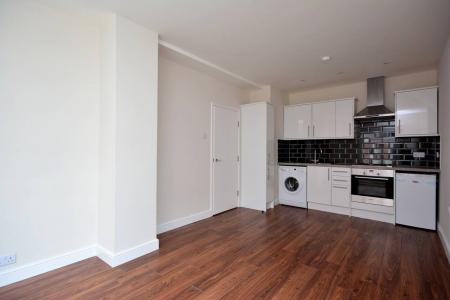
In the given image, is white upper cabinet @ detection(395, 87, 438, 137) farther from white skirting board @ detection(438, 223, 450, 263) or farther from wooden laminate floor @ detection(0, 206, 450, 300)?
wooden laminate floor @ detection(0, 206, 450, 300)

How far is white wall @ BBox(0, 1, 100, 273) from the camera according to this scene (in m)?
1.97

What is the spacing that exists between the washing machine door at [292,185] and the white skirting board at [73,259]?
2.96m

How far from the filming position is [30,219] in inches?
82.3

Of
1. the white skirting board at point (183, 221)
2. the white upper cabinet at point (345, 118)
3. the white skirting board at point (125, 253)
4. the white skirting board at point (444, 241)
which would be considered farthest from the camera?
the white upper cabinet at point (345, 118)

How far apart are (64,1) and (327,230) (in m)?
4.14

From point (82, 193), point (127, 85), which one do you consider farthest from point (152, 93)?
point (82, 193)

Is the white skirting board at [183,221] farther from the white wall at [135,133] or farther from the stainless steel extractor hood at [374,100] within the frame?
the stainless steel extractor hood at [374,100]

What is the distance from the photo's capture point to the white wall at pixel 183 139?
10.6 feet

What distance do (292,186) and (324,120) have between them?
1488 millimetres

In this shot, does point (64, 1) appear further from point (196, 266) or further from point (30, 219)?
point (196, 266)

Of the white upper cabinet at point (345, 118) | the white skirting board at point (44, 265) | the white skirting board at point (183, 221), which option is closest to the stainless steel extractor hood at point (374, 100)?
the white upper cabinet at point (345, 118)

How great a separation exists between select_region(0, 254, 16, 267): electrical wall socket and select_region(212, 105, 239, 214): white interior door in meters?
2.64

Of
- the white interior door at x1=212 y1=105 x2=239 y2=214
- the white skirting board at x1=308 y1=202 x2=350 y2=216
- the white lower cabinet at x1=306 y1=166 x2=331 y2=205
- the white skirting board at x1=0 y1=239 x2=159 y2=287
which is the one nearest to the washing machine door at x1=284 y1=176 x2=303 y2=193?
the white lower cabinet at x1=306 y1=166 x2=331 y2=205

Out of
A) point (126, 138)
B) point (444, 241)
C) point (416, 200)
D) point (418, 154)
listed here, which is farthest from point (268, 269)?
point (418, 154)
